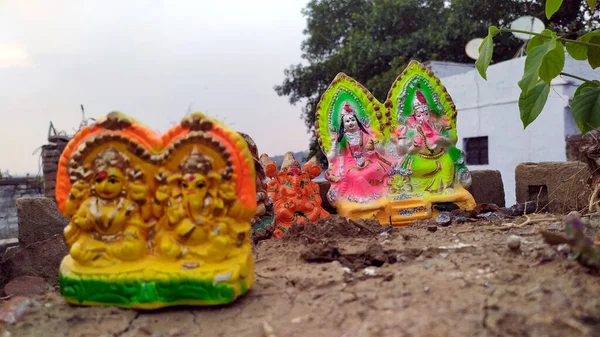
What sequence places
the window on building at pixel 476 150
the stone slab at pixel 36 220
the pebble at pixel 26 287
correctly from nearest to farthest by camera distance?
the pebble at pixel 26 287, the stone slab at pixel 36 220, the window on building at pixel 476 150

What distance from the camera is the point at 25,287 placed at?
Answer: 297 centimetres

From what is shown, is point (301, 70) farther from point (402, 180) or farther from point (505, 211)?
point (505, 211)

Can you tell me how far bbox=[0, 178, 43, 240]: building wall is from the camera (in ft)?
23.6

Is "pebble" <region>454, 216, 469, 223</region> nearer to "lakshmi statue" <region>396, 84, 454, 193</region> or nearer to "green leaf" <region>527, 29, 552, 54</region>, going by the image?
"lakshmi statue" <region>396, 84, 454, 193</region>

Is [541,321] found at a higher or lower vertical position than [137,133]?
lower

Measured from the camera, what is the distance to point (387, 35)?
14.2 metres

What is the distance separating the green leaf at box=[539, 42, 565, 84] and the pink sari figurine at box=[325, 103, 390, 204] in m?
3.30

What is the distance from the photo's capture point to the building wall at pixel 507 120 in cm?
907

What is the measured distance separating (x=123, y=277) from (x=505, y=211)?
3.60 metres

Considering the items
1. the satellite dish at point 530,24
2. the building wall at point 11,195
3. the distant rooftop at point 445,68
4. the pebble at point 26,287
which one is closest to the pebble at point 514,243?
the pebble at point 26,287

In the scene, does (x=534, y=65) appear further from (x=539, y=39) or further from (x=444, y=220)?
(x=444, y=220)

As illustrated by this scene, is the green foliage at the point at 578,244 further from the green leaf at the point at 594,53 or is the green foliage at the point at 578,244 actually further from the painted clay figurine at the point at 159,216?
the painted clay figurine at the point at 159,216

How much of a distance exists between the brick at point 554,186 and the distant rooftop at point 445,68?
6610 mm

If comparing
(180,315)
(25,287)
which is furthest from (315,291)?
(25,287)
